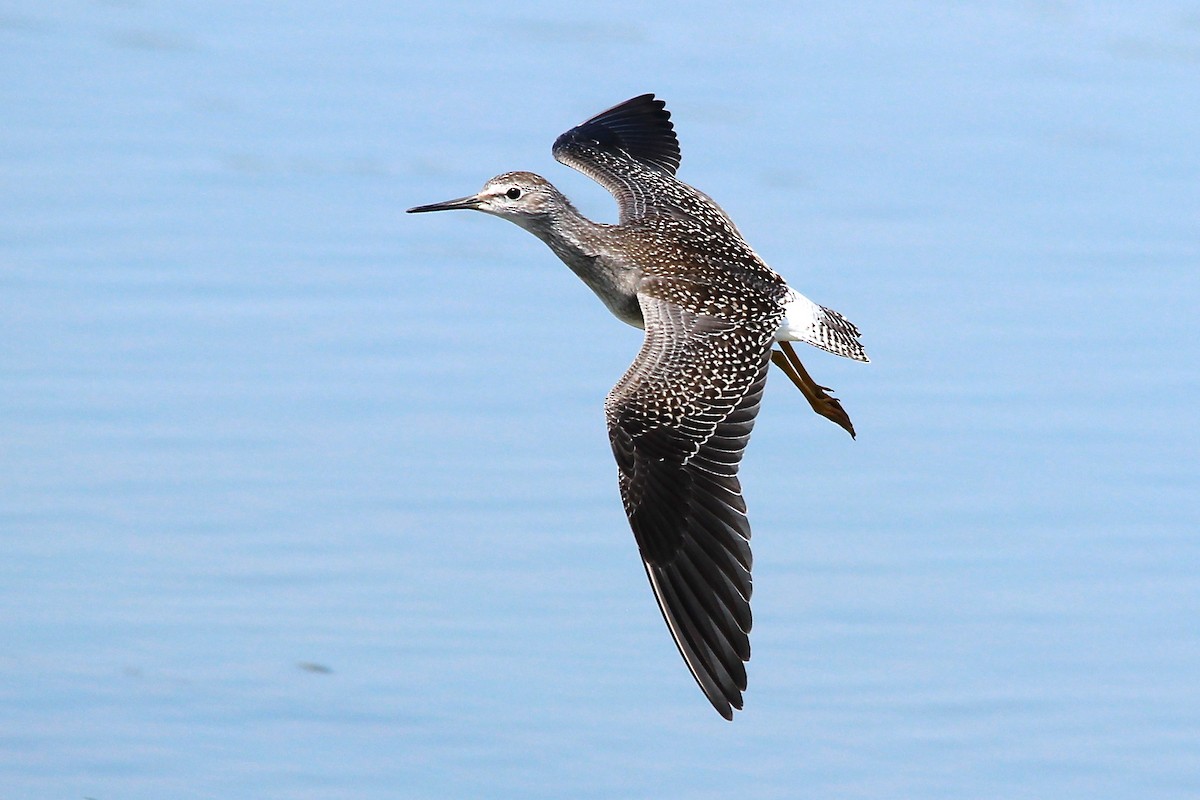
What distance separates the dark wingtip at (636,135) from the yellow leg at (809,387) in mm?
1388

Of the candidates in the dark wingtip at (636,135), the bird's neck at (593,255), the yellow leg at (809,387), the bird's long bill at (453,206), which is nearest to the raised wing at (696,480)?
the bird's neck at (593,255)

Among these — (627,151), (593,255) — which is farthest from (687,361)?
(627,151)

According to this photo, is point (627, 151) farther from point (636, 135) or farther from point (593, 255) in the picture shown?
point (593, 255)

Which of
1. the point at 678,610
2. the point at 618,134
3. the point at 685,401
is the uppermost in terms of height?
the point at 618,134

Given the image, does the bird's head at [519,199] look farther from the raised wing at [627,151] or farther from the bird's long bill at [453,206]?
the raised wing at [627,151]

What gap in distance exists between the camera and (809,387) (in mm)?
12172

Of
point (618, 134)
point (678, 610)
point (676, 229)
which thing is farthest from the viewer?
point (618, 134)

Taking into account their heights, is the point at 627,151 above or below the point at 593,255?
above

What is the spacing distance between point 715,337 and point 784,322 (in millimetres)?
401

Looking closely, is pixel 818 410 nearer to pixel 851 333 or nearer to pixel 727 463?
pixel 851 333

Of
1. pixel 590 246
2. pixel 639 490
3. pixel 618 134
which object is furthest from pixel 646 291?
pixel 618 134

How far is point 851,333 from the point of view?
11641 millimetres

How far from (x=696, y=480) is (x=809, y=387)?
1.75m

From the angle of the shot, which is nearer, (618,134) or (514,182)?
(514,182)
